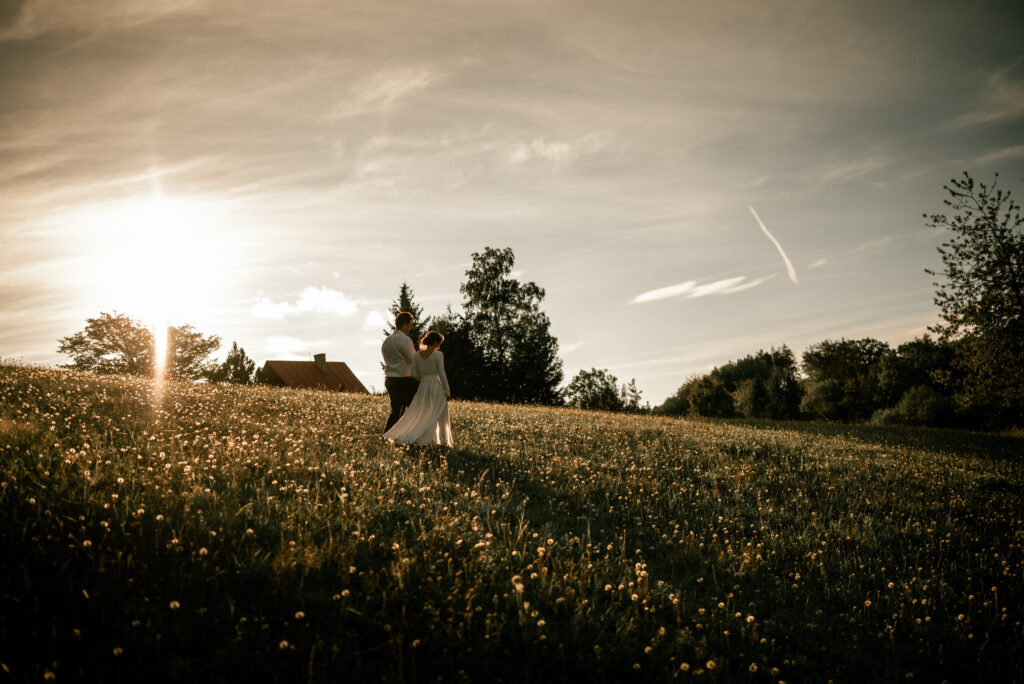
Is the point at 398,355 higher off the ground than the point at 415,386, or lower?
higher

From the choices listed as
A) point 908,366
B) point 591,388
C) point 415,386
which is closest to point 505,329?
point 591,388

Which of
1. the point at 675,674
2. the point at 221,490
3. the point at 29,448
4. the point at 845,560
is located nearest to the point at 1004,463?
the point at 845,560

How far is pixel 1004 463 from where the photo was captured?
16.8m

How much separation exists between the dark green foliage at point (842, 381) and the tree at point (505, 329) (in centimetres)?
5295

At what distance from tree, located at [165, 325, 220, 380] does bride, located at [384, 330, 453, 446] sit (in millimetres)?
73981

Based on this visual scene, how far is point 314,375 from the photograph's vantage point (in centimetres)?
6112

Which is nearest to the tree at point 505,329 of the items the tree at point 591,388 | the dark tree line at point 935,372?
the tree at point 591,388

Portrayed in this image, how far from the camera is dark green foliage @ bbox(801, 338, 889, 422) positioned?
76738mm

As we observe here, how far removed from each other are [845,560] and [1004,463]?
15579 millimetres

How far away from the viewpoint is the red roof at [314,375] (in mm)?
59031

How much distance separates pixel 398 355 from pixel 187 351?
7663cm

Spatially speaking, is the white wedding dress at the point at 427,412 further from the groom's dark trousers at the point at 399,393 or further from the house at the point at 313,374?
the house at the point at 313,374

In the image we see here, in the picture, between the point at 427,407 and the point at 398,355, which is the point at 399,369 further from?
the point at 427,407

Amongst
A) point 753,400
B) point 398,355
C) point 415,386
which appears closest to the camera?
point 398,355
